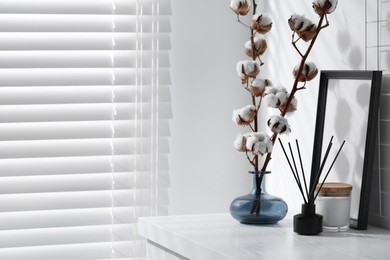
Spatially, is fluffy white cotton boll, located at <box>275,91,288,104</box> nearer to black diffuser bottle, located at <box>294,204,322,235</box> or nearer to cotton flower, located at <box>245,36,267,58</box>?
cotton flower, located at <box>245,36,267,58</box>

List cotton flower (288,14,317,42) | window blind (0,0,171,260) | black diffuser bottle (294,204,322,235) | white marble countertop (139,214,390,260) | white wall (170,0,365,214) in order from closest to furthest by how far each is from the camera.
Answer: white marble countertop (139,214,390,260) < black diffuser bottle (294,204,322,235) < cotton flower (288,14,317,42) < window blind (0,0,171,260) < white wall (170,0,365,214)

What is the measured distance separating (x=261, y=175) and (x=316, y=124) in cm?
19

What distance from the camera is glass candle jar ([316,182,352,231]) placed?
1.75 meters

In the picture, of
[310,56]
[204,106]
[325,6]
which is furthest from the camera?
[204,106]

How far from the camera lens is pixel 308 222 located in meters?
1.71

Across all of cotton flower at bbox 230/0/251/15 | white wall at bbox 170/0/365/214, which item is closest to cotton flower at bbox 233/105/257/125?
cotton flower at bbox 230/0/251/15

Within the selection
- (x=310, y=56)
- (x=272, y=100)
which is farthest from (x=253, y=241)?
(x=310, y=56)

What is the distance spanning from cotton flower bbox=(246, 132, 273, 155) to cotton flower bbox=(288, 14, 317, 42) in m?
0.25

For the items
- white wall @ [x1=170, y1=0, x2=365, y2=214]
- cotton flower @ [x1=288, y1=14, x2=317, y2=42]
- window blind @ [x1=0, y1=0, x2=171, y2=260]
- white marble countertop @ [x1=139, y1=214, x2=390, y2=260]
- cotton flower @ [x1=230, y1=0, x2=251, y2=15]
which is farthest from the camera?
white wall @ [x1=170, y1=0, x2=365, y2=214]

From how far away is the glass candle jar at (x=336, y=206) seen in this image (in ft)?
5.74

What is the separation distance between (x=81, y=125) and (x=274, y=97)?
26.5 inches

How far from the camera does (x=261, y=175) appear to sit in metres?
1.90

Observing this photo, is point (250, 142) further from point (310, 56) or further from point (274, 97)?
point (310, 56)

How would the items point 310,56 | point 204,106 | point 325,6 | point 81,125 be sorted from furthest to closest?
1. point 204,106
2. point 81,125
3. point 310,56
4. point 325,6
